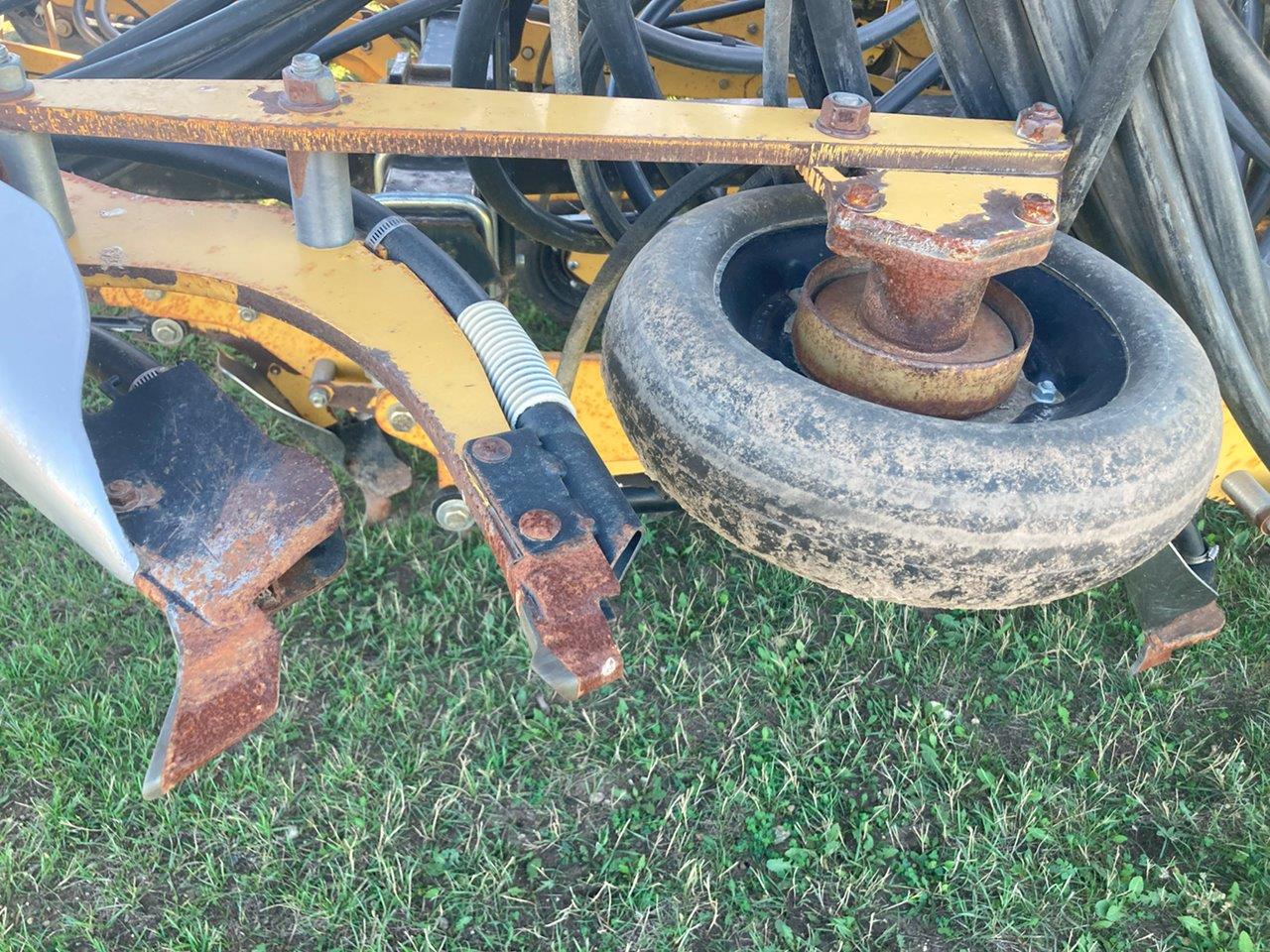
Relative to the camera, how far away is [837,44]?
1.39m

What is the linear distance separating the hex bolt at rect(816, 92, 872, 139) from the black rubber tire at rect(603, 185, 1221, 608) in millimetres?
277

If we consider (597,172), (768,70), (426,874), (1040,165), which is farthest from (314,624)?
(1040,165)

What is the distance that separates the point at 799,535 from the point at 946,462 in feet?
0.55

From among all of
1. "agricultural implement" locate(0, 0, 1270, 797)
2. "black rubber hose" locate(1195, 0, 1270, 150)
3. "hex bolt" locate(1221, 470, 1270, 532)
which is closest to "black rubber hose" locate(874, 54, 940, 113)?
"agricultural implement" locate(0, 0, 1270, 797)

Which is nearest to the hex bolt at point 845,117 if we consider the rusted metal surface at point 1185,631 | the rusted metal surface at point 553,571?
the rusted metal surface at point 553,571

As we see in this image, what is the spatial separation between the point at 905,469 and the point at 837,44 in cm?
66

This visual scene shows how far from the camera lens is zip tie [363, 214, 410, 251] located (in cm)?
141

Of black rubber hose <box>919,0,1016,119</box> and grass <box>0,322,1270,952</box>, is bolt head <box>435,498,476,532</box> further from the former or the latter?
black rubber hose <box>919,0,1016,119</box>

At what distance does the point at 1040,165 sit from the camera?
1.29 m

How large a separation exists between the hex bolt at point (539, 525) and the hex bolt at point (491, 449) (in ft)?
0.29

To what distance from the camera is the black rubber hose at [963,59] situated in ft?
4.43

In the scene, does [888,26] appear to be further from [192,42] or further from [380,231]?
[192,42]

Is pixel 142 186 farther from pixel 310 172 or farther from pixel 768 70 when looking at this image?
pixel 768 70

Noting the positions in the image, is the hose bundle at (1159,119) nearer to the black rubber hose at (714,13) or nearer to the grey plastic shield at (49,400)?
the black rubber hose at (714,13)
